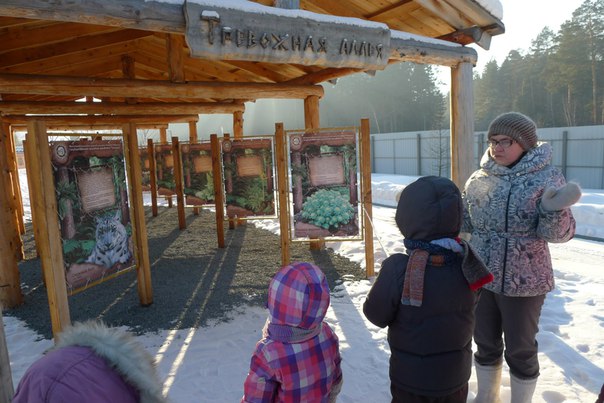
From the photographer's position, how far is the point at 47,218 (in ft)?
10.6

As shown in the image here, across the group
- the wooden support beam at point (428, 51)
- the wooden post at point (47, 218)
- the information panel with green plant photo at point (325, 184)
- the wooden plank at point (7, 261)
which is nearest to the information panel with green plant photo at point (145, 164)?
the wooden plank at point (7, 261)

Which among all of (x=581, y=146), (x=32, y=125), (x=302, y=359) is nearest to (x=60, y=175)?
(x=32, y=125)

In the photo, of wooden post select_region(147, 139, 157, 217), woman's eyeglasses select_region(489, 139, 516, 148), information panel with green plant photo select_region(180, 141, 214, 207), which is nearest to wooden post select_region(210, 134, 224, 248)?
information panel with green plant photo select_region(180, 141, 214, 207)

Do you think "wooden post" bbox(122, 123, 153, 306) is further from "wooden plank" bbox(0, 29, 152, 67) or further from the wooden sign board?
"wooden plank" bbox(0, 29, 152, 67)

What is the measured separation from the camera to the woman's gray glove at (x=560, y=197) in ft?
7.14

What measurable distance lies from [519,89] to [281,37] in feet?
124

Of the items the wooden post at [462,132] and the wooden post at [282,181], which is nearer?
the wooden post at [462,132]

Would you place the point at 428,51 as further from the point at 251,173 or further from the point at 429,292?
the point at 251,173

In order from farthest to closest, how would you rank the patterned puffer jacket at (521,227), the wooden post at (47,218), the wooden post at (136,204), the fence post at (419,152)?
the fence post at (419,152) < the wooden post at (136,204) < the wooden post at (47,218) < the patterned puffer jacket at (521,227)

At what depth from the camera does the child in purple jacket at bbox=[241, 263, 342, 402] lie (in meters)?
1.73

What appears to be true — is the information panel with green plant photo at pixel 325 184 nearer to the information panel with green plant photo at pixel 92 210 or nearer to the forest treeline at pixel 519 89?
the information panel with green plant photo at pixel 92 210

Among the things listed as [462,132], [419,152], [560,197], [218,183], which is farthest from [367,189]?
[419,152]

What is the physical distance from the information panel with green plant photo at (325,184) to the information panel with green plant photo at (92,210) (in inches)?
87.5

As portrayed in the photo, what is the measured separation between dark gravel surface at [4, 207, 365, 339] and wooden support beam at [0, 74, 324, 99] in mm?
2756
